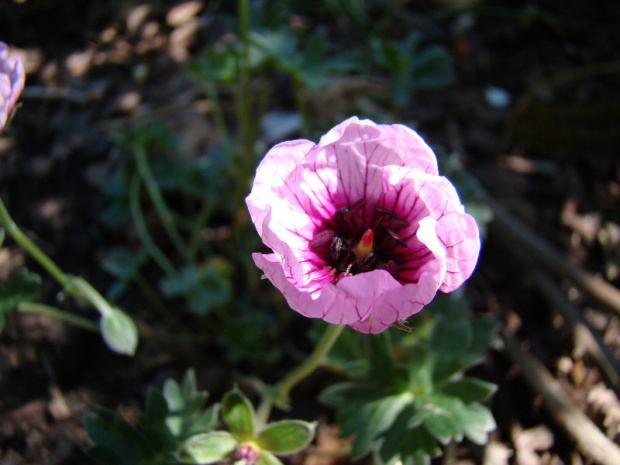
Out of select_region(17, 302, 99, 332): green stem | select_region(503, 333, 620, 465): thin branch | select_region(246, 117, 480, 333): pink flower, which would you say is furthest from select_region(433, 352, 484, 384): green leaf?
select_region(17, 302, 99, 332): green stem

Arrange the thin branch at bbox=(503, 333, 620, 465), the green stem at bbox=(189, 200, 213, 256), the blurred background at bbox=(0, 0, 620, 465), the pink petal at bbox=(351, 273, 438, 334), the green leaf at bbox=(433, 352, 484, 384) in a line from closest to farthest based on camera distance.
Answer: the pink petal at bbox=(351, 273, 438, 334), the green leaf at bbox=(433, 352, 484, 384), the thin branch at bbox=(503, 333, 620, 465), the blurred background at bbox=(0, 0, 620, 465), the green stem at bbox=(189, 200, 213, 256)

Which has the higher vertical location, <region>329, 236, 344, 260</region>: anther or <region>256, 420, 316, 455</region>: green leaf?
<region>329, 236, 344, 260</region>: anther

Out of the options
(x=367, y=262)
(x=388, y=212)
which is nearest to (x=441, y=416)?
(x=367, y=262)

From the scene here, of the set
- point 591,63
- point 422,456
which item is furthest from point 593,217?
point 422,456

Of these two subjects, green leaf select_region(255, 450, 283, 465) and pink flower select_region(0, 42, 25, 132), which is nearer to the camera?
pink flower select_region(0, 42, 25, 132)

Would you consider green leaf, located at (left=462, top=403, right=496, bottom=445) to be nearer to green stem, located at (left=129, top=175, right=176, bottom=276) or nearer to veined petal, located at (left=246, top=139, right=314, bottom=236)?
veined petal, located at (left=246, top=139, right=314, bottom=236)

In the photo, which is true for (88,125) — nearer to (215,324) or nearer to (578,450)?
(215,324)

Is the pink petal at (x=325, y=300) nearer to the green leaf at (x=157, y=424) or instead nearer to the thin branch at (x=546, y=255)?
the green leaf at (x=157, y=424)
